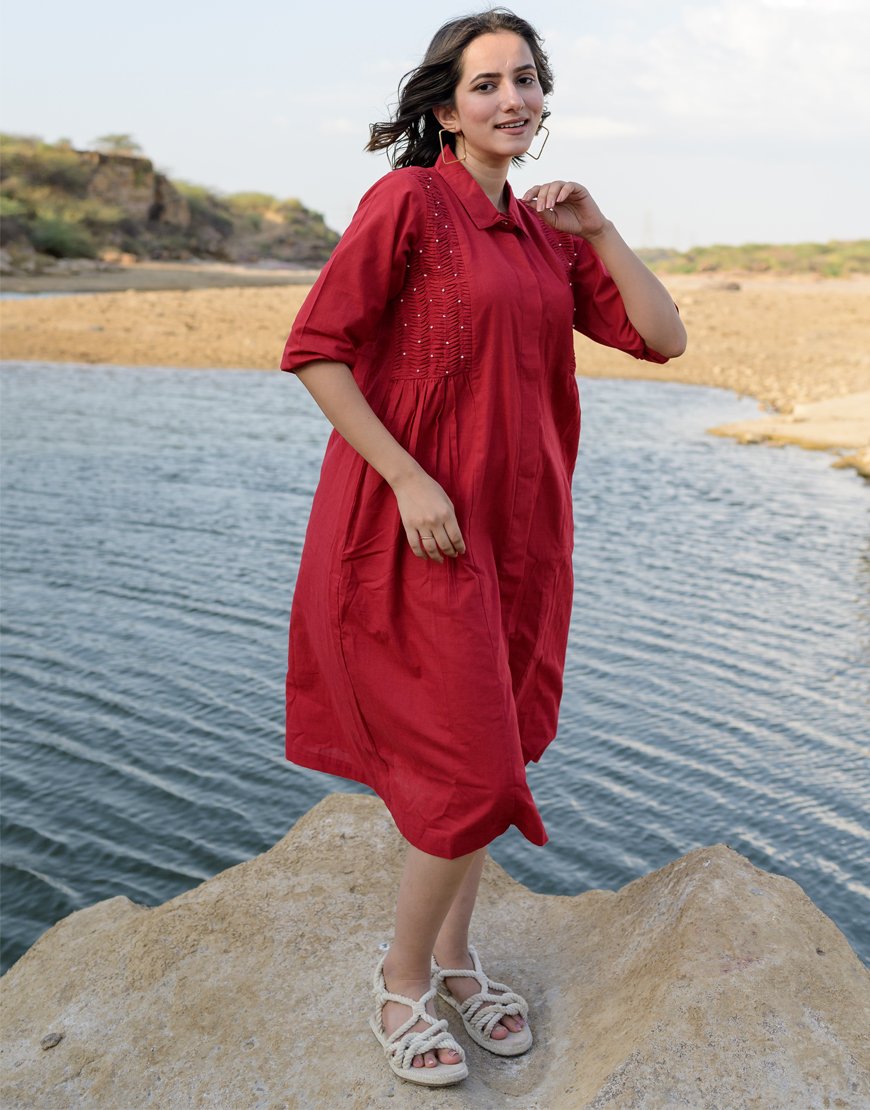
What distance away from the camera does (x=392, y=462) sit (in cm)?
201

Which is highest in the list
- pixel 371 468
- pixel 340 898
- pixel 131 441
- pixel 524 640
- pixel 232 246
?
pixel 371 468

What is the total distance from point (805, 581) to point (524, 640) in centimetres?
448

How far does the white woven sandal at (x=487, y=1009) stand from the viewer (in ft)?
7.63

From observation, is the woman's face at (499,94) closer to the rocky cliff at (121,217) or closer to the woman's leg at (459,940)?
the woman's leg at (459,940)

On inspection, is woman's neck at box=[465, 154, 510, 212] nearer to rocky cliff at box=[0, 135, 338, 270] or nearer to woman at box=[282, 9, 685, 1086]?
woman at box=[282, 9, 685, 1086]

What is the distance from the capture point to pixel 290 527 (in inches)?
282

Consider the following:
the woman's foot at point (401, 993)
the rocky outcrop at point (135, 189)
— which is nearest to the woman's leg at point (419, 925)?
the woman's foot at point (401, 993)

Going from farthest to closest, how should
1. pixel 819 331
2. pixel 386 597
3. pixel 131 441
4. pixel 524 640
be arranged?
pixel 819 331 → pixel 131 441 → pixel 524 640 → pixel 386 597

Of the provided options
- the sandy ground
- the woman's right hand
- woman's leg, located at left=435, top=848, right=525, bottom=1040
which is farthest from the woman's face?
the sandy ground

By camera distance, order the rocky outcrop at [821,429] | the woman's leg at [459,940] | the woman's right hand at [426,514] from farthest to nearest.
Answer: the rocky outcrop at [821,429] < the woman's leg at [459,940] < the woman's right hand at [426,514]

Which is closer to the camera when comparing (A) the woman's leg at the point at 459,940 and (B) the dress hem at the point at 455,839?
(B) the dress hem at the point at 455,839

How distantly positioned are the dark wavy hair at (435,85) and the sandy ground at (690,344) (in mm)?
8360

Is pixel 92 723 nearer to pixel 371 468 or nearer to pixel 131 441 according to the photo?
pixel 371 468

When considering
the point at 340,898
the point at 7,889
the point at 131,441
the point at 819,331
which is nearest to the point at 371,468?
the point at 340,898
